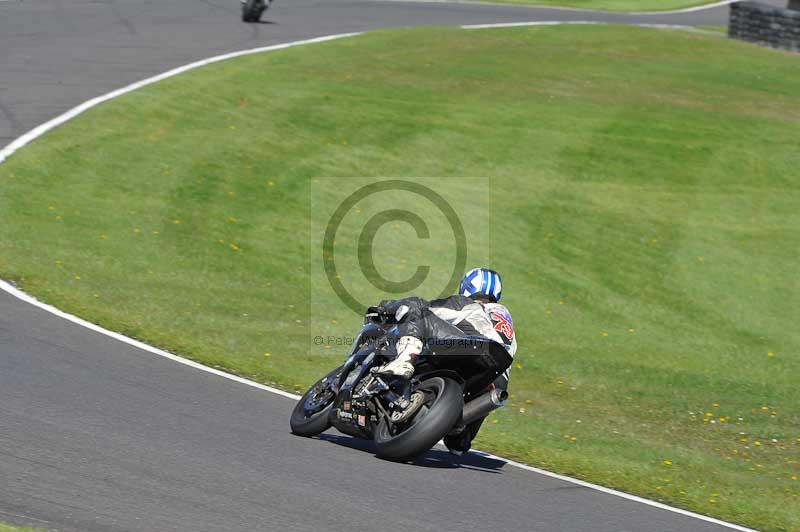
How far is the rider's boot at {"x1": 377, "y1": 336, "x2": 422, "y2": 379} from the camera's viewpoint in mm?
8961

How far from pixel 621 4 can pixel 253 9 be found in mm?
Result: 21486

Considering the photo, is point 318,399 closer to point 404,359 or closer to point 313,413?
point 313,413

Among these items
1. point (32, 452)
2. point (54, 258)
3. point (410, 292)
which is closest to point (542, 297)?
point (410, 292)

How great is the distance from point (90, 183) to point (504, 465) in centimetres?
1026

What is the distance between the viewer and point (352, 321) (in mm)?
15367

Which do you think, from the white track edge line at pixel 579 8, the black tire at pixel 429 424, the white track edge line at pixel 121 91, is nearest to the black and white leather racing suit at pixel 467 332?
the black tire at pixel 429 424

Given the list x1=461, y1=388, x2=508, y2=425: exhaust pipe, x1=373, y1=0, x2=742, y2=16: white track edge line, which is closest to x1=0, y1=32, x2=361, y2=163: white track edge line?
x1=373, y1=0, x2=742, y2=16: white track edge line

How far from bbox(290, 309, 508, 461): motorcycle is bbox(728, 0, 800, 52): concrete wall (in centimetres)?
2823

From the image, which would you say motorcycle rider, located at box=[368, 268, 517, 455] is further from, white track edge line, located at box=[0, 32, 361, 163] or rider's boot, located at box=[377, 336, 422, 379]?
white track edge line, located at box=[0, 32, 361, 163]

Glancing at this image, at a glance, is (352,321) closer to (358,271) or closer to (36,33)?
(358,271)

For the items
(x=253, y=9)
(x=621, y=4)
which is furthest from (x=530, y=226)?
(x=621, y=4)

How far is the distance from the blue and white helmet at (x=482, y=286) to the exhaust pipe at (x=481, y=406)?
81 centimetres

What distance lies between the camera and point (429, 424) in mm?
8656

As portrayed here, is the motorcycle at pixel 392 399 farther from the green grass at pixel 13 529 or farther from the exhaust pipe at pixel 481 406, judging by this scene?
the green grass at pixel 13 529
